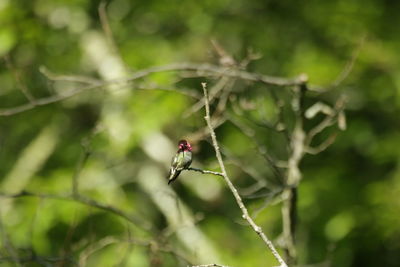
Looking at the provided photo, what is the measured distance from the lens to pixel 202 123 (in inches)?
194

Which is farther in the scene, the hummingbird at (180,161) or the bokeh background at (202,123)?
the bokeh background at (202,123)

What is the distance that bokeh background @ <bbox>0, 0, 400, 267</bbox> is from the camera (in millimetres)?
5059

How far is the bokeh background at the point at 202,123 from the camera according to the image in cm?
506

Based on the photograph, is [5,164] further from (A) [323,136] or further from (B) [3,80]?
(A) [323,136]

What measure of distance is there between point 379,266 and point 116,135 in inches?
111

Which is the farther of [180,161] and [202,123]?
[202,123]

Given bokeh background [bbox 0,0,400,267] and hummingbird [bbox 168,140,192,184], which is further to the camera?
bokeh background [bbox 0,0,400,267]

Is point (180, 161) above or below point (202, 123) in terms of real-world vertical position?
below

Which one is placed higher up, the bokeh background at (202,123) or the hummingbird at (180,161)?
the bokeh background at (202,123)

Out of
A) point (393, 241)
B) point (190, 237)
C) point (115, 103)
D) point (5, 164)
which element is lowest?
point (393, 241)

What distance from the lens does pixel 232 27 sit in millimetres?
5949

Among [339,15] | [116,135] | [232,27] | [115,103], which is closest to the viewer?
[116,135]

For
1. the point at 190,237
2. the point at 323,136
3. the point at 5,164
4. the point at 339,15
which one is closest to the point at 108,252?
the point at 190,237

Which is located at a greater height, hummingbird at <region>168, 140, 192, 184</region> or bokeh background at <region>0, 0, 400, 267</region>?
bokeh background at <region>0, 0, 400, 267</region>
